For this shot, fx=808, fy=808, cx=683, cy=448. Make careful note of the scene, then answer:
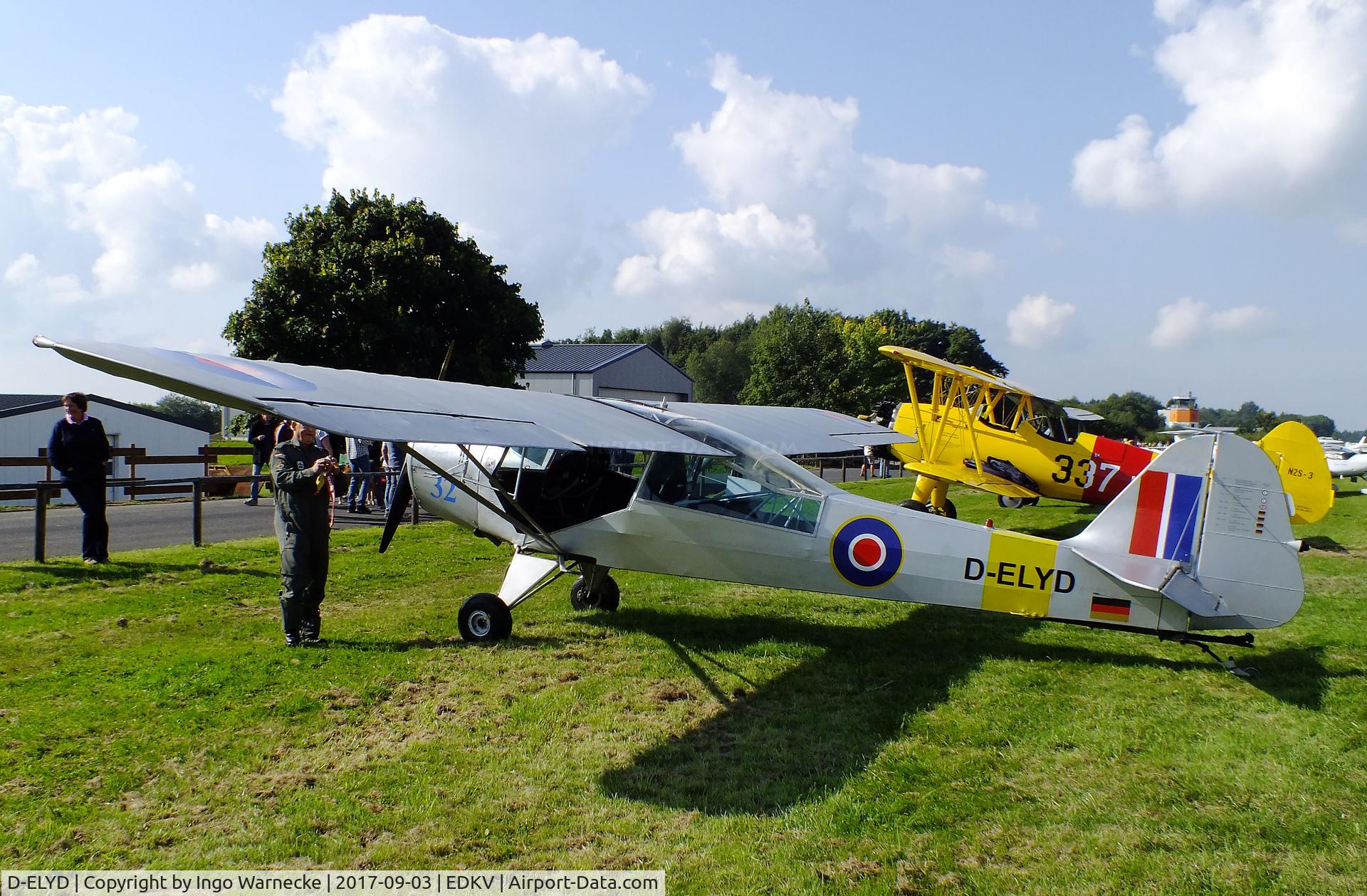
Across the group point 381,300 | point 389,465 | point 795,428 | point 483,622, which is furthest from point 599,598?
point 381,300

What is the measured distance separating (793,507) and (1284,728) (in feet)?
10.5

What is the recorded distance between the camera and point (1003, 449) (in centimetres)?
1377

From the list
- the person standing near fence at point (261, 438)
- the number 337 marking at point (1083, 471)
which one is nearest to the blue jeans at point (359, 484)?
the person standing near fence at point (261, 438)

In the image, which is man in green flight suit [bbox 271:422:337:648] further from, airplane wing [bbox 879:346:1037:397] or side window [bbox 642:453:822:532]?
airplane wing [bbox 879:346:1037:397]

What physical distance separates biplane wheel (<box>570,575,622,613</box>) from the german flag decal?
3987 millimetres

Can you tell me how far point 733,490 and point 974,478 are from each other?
8.81 metres

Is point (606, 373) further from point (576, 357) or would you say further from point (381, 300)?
point (381, 300)

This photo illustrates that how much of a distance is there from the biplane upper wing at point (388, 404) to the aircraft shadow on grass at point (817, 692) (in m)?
1.76

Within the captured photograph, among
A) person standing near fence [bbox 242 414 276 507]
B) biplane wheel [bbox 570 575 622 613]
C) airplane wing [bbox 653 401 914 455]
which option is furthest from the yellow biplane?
person standing near fence [bbox 242 414 276 507]

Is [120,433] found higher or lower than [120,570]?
higher

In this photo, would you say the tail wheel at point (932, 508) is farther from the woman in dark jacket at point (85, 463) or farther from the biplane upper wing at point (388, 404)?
the woman in dark jacket at point (85, 463)

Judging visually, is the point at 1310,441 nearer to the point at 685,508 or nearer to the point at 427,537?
the point at 685,508

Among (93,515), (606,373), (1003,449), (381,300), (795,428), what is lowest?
(93,515)

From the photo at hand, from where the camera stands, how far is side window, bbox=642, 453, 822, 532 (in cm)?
611
